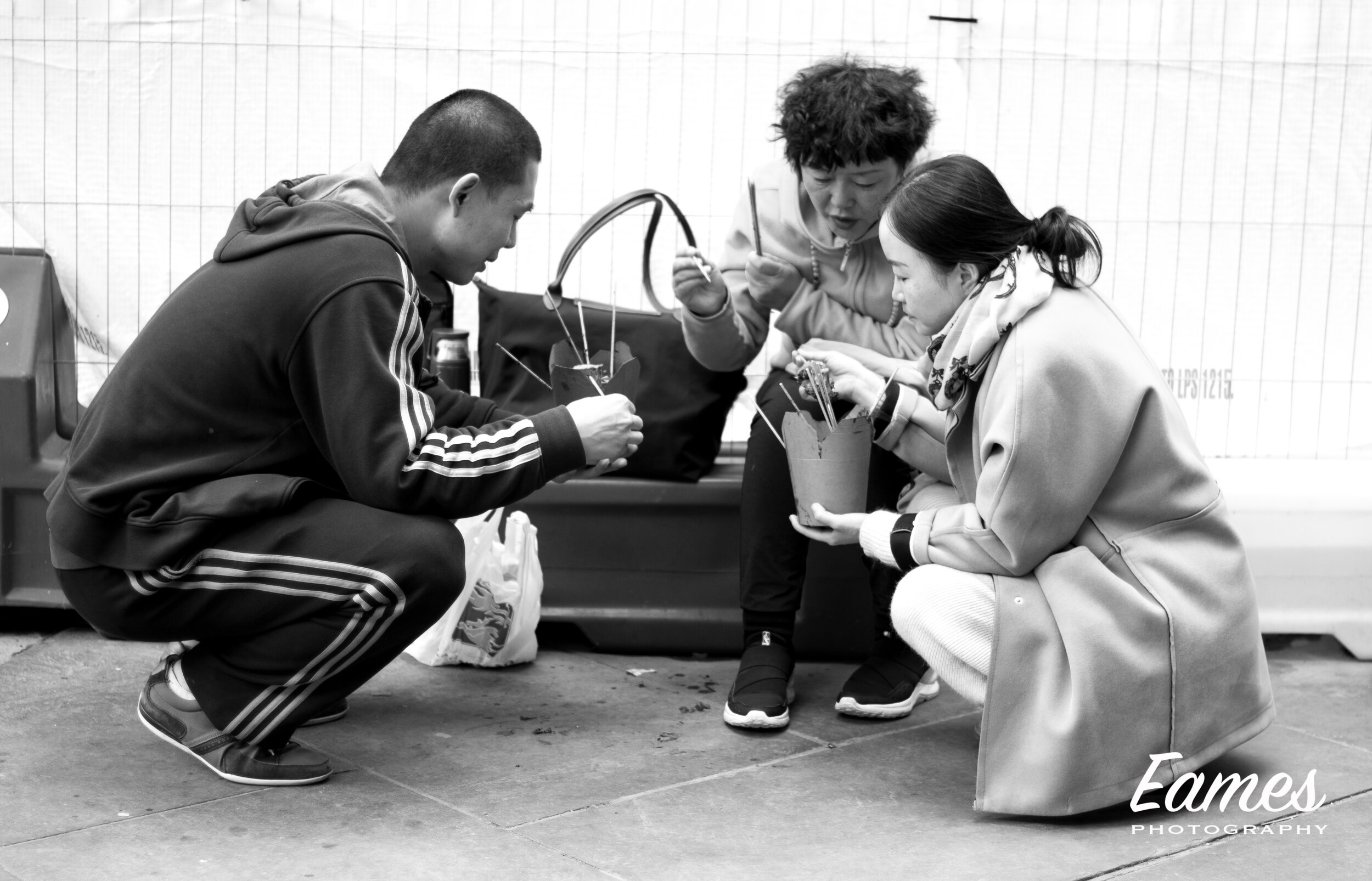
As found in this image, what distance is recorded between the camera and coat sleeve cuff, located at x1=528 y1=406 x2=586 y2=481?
2400 mm

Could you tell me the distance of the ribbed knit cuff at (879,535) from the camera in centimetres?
250

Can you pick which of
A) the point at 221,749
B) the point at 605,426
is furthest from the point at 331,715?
the point at 605,426

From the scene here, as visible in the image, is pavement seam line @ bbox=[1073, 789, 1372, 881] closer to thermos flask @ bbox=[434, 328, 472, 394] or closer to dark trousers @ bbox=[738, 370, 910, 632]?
dark trousers @ bbox=[738, 370, 910, 632]

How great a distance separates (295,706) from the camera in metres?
2.42

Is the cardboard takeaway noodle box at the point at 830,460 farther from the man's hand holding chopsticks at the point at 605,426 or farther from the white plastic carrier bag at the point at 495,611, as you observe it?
the white plastic carrier bag at the point at 495,611

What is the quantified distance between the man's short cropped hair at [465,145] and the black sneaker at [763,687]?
43.1 inches

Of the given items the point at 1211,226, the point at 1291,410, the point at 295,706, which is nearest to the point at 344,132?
the point at 295,706

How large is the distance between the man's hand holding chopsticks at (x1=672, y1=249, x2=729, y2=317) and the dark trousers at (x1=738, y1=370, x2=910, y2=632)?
0.23 meters

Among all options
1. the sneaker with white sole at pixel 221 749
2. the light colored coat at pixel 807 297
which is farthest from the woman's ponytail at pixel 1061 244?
the sneaker with white sole at pixel 221 749

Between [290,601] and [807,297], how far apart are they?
1309 millimetres

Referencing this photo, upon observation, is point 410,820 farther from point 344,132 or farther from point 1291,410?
point 1291,410

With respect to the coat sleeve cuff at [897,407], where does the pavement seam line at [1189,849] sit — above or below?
below

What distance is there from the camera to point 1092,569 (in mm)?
2271

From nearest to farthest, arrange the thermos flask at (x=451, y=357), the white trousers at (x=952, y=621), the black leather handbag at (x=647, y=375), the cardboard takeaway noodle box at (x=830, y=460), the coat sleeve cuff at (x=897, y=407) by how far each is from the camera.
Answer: the white trousers at (x=952, y=621), the cardboard takeaway noodle box at (x=830, y=460), the coat sleeve cuff at (x=897, y=407), the black leather handbag at (x=647, y=375), the thermos flask at (x=451, y=357)
